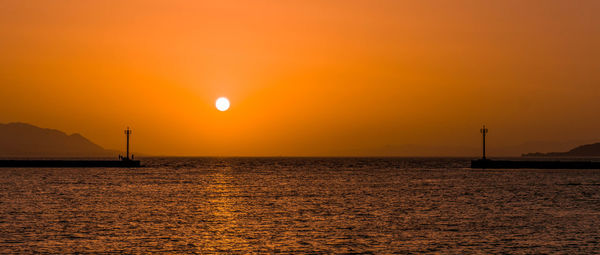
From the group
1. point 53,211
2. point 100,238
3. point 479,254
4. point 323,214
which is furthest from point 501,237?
point 53,211

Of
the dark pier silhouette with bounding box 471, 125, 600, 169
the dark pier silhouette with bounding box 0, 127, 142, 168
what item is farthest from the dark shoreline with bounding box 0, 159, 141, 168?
the dark pier silhouette with bounding box 471, 125, 600, 169

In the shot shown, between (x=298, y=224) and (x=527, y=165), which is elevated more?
(x=527, y=165)

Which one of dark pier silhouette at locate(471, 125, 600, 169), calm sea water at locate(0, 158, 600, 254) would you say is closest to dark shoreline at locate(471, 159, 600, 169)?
dark pier silhouette at locate(471, 125, 600, 169)

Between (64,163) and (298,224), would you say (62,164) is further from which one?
(298,224)

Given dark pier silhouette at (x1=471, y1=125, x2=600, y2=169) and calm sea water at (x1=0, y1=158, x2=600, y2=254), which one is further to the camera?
dark pier silhouette at (x1=471, y1=125, x2=600, y2=169)

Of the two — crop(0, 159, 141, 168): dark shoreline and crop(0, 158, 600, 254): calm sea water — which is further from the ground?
crop(0, 159, 141, 168): dark shoreline

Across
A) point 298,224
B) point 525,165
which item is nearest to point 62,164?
point 525,165

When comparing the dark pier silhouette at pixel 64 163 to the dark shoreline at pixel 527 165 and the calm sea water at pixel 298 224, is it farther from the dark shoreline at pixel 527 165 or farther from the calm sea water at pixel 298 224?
the calm sea water at pixel 298 224

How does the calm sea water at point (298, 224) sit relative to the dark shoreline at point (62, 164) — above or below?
below

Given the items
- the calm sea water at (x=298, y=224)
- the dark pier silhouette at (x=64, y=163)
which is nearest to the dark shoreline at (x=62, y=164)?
the dark pier silhouette at (x=64, y=163)

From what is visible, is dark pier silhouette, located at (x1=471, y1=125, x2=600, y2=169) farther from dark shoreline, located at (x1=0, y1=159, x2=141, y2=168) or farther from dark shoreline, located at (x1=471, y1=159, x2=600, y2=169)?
dark shoreline, located at (x1=0, y1=159, x2=141, y2=168)

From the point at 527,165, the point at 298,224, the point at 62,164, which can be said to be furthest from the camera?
the point at 527,165

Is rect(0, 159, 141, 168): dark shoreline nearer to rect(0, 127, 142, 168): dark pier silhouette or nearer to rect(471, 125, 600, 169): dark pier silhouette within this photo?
rect(0, 127, 142, 168): dark pier silhouette

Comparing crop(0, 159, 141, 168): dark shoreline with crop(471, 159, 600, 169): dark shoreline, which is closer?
crop(0, 159, 141, 168): dark shoreline
